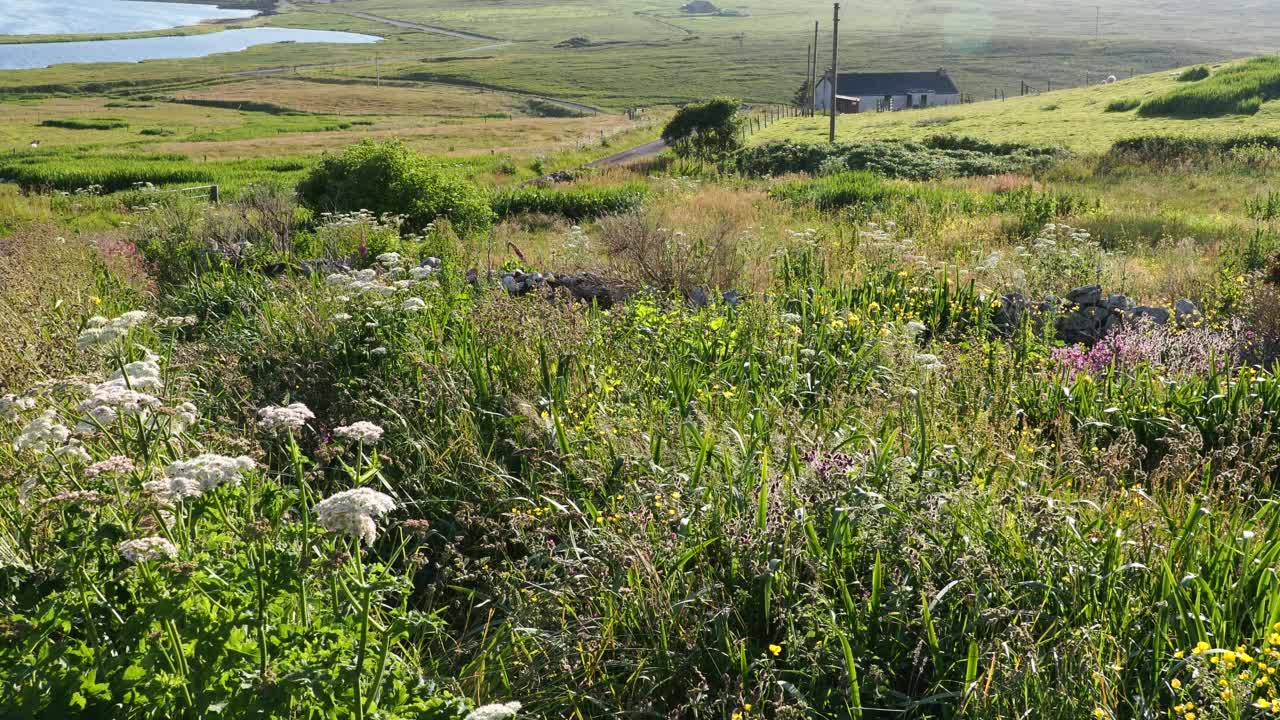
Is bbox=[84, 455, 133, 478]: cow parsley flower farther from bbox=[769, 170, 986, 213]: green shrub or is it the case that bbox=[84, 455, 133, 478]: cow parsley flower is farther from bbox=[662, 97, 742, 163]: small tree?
bbox=[662, 97, 742, 163]: small tree

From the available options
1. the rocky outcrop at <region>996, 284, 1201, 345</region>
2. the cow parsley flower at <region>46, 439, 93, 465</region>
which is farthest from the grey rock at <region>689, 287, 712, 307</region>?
the cow parsley flower at <region>46, 439, 93, 465</region>

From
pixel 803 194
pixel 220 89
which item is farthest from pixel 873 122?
pixel 220 89

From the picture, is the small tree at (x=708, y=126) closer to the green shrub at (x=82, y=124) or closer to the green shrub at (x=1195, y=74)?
the green shrub at (x=1195, y=74)

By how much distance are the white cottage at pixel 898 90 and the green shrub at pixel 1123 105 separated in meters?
44.0

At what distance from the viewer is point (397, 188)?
15.8m

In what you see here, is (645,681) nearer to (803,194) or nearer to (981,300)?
(981,300)

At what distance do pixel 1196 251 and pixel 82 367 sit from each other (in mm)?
12687

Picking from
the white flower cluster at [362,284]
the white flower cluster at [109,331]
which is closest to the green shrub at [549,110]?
the white flower cluster at [362,284]

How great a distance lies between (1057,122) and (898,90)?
54406 mm

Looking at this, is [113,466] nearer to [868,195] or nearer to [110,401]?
[110,401]

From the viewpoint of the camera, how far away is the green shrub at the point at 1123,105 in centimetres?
5353

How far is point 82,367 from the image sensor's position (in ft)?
20.6

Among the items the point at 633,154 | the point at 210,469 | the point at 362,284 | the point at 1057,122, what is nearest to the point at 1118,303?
the point at 362,284

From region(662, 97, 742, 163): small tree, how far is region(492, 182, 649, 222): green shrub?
22517 mm
